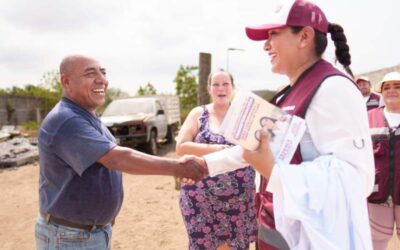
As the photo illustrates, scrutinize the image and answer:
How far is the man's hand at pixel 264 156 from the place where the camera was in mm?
1558

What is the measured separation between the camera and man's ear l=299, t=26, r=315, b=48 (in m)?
1.72

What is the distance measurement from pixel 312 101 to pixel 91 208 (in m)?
1.42

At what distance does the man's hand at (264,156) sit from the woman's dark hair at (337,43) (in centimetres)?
52

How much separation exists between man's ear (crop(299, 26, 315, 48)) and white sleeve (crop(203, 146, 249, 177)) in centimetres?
70

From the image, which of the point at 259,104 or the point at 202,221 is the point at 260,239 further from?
the point at 202,221

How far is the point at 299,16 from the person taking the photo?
5.58ft

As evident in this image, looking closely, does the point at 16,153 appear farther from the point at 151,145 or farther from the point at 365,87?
the point at 365,87

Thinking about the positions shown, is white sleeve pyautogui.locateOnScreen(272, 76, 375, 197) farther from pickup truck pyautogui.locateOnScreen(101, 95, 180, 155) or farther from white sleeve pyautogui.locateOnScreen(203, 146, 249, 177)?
pickup truck pyautogui.locateOnScreen(101, 95, 180, 155)

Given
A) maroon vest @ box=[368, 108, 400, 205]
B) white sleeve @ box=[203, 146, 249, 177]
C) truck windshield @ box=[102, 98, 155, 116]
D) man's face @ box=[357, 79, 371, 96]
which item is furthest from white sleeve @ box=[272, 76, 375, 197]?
truck windshield @ box=[102, 98, 155, 116]

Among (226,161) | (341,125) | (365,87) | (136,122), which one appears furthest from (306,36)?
(136,122)

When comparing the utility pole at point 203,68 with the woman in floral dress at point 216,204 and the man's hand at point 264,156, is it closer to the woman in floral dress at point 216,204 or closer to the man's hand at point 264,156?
the woman in floral dress at point 216,204

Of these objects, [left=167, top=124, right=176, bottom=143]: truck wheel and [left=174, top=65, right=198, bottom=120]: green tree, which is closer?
[left=167, top=124, right=176, bottom=143]: truck wheel

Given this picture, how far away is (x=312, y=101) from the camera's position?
5.23ft

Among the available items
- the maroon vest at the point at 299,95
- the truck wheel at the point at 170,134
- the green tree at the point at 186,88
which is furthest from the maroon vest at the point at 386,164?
the green tree at the point at 186,88
